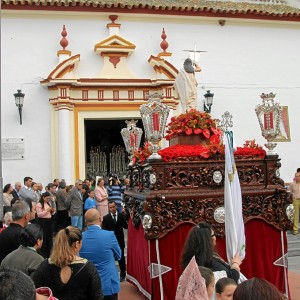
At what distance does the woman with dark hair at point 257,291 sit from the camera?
93.5 inches

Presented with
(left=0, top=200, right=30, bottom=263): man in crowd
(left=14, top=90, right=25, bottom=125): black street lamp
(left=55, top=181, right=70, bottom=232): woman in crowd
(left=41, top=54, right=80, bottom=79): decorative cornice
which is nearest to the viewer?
(left=0, top=200, right=30, bottom=263): man in crowd

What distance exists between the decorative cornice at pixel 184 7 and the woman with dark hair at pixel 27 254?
11982mm

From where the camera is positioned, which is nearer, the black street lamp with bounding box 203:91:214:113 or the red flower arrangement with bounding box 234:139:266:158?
the red flower arrangement with bounding box 234:139:266:158

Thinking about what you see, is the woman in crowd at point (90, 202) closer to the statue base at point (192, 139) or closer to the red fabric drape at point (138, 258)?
the red fabric drape at point (138, 258)

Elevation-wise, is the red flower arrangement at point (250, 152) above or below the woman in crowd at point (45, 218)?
above

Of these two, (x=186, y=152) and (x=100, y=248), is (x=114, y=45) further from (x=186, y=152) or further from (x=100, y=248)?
(x=100, y=248)

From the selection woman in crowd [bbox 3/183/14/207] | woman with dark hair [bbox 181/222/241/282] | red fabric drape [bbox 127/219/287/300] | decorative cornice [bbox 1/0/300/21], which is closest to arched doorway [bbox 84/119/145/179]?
decorative cornice [bbox 1/0/300/21]

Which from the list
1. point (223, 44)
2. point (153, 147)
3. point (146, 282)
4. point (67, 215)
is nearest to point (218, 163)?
point (153, 147)

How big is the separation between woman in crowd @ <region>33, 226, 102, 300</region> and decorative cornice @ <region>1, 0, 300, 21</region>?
491 inches

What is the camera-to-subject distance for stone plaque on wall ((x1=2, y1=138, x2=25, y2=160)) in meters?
15.2

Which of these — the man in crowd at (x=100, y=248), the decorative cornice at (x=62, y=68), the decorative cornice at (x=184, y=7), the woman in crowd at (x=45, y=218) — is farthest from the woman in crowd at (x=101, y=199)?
the man in crowd at (x=100, y=248)

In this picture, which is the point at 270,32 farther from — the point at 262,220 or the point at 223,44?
the point at 262,220

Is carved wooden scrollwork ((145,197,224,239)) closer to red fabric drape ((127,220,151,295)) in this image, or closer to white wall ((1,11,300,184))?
red fabric drape ((127,220,151,295))

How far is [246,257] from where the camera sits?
710 cm
